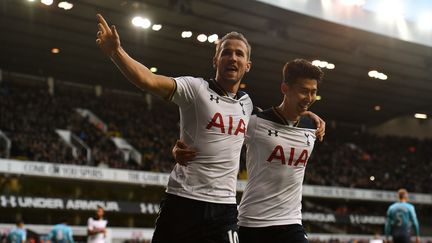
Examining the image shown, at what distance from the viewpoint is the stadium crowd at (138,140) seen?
93.2 ft

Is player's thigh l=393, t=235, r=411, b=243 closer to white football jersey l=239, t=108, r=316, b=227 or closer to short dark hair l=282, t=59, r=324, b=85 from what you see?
Result: white football jersey l=239, t=108, r=316, b=227

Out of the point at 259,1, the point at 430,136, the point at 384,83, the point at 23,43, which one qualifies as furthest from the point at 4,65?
the point at 430,136

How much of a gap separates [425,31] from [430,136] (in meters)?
21.3

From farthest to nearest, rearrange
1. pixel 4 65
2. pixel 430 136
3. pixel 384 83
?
Answer: pixel 430 136
pixel 384 83
pixel 4 65

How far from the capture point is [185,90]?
4730 mm

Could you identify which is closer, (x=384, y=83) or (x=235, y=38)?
(x=235, y=38)

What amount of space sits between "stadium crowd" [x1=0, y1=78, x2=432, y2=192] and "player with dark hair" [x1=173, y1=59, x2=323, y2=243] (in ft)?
72.0

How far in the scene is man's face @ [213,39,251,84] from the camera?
199 inches

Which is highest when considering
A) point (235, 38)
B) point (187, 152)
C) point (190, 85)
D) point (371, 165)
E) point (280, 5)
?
point (280, 5)

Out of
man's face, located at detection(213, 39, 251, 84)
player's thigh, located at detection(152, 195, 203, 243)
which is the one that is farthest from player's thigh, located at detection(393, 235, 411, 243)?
player's thigh, located at detection(152, 195, 203, 243)

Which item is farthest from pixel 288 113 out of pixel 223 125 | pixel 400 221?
pixel 400 221

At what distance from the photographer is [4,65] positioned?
34.8 metres

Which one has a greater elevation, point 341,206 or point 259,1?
point 259,1

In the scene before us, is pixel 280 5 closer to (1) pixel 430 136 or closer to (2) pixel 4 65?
(2) pixel 4 65
